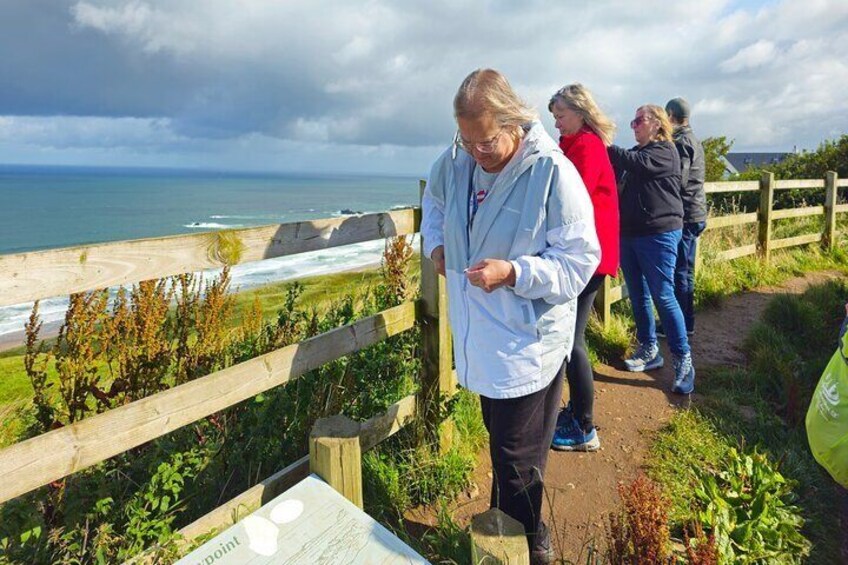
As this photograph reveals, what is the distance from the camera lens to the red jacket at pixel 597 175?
3.02m

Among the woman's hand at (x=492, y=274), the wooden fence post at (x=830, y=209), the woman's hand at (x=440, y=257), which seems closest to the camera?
the woman's hand at (x=492, y=274)

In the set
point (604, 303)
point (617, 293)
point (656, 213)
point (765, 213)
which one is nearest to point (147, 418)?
point (656, 213)

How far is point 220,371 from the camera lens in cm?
224

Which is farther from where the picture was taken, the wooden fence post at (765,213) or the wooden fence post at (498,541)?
the wooden fence post at (765,213)

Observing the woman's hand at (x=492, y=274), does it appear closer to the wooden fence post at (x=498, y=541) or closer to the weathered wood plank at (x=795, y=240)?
the wooden fence post at (x=498, y=541)

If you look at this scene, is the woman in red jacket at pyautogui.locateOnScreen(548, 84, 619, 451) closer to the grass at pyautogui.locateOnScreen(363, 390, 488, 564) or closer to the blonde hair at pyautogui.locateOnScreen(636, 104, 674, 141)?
the grass at pyautogui.locateOnScreen(363, 390, 488, 564)

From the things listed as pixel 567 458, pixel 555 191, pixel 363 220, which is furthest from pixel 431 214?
pixel 567 458

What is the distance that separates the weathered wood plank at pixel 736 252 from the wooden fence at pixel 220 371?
624 centimetres

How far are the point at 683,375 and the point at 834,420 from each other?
1.97 m

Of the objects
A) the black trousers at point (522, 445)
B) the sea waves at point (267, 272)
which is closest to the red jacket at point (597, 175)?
the black trousers at point (522, 445)

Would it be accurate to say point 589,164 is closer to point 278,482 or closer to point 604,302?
point 278,482

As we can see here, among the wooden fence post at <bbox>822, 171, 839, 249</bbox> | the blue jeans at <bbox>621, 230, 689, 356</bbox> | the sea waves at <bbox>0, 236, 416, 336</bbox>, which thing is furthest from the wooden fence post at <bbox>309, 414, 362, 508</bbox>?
the wooden fence post at <bbox>822, 171, 839, 249</bbox>

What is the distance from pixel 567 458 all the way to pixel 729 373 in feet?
7.12

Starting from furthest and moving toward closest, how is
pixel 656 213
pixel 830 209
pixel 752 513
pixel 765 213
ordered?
pixel 830 209 < pixel 765 213 < pixel 656 213 < pixel 752 513
